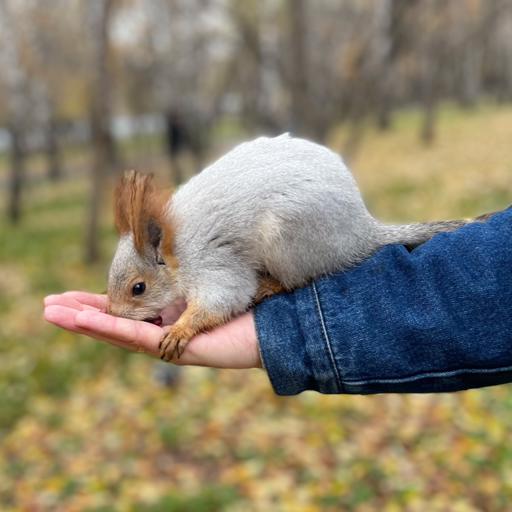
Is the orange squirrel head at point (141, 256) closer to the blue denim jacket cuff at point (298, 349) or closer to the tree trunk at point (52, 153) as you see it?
the blue denim jacket cuff at point (298, 349)

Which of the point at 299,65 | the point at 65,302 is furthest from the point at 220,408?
the point at 299,65

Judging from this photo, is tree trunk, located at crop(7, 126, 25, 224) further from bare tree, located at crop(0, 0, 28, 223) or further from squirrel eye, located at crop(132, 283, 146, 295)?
squirrel eye, located at crop(132, 283, 146, 295)

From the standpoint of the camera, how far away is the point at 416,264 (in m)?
1.44

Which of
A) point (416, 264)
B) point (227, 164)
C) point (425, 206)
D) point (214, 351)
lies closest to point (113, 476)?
point (214, 351)

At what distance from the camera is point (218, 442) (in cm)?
334

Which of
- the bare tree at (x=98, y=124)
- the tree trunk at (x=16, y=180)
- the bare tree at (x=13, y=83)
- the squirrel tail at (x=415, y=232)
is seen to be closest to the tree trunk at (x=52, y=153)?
the tree trunk at (x=16, y=180)

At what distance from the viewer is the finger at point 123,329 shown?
1578 mm

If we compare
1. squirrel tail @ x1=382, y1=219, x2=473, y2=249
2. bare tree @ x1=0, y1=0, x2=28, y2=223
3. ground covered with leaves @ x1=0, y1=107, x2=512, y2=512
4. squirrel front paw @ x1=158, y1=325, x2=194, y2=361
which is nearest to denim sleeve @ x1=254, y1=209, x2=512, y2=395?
squirrel tail @ x1=382, y1=219, x2=473, y2=249

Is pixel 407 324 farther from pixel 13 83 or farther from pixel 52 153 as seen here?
pixel 52 153

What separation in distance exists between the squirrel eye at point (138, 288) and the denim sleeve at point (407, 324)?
406 millimetres

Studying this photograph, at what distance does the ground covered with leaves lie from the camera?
282cm

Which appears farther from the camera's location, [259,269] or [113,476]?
[113,476]

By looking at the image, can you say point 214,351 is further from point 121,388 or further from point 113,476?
point 121,388

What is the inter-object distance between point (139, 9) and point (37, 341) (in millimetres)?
9983
